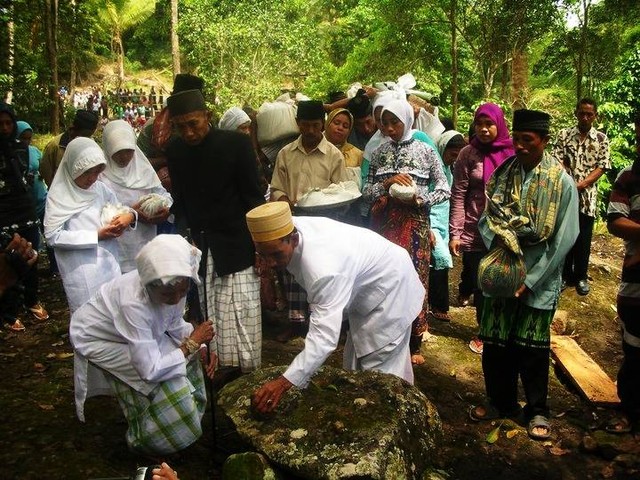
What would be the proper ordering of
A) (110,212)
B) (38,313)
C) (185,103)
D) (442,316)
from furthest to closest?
(442,316)
(38,313)
(110,212)
(185,103)

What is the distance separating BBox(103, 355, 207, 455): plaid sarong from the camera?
3.04 metres

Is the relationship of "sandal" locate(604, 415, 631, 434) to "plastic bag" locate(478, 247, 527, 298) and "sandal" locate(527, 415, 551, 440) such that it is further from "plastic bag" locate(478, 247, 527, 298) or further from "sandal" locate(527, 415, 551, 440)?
"plastic bag" locate(478, 247, 527, 298)

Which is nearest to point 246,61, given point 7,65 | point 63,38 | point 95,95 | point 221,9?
point 221,9

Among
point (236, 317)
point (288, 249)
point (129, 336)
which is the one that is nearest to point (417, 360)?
point (236, 317)

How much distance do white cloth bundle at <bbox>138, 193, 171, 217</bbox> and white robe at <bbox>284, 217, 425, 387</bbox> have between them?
1522 mm

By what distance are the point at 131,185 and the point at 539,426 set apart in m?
3.40

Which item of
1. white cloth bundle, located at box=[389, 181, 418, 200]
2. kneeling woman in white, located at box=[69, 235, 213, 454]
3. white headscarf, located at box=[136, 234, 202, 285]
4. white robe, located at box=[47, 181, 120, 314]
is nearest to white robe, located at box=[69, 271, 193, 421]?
kneeling woman in white, located at box=[69, 235, 213, 454]

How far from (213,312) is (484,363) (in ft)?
6.26

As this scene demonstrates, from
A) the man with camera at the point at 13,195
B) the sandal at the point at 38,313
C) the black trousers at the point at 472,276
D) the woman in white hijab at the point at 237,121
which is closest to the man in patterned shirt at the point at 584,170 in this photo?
the black trousers at the point at 472,276

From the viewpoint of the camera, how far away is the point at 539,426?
3.73 meters

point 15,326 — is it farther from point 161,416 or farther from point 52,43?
point 52,43

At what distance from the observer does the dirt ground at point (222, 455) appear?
3215mm

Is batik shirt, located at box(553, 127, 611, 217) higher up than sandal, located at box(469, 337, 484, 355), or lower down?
higher up

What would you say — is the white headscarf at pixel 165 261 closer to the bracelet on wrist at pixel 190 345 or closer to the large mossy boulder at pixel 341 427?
the bracelet on wrist at pixel 190 345
